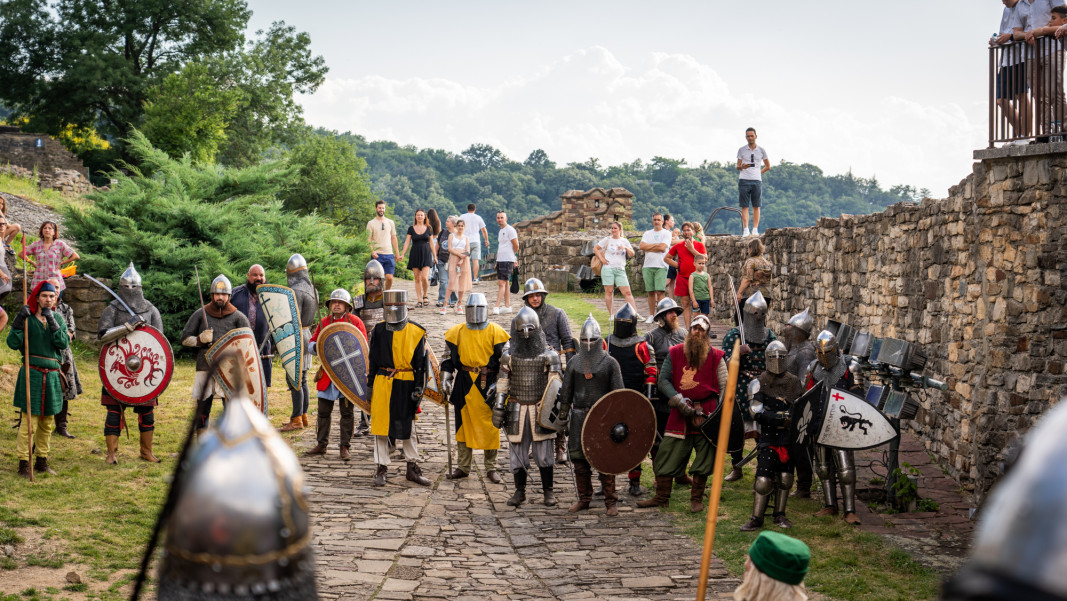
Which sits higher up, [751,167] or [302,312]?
[751,167]

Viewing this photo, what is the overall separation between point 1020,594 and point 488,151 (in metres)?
68.6

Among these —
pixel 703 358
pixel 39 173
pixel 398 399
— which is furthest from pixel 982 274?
pixel 39 173

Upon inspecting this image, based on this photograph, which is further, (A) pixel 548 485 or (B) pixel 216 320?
(B) pixel 216 320

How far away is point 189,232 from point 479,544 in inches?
362

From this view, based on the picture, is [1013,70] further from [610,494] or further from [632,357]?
[610,494]

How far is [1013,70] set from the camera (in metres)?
7.46

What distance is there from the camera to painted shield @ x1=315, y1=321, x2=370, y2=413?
8594 millimetres

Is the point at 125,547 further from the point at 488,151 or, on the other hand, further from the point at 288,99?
the point at 488,151

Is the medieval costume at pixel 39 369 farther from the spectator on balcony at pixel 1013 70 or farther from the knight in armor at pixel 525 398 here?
the spectator on balcony at pixel 1013 70

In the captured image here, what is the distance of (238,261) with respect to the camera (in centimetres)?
1387

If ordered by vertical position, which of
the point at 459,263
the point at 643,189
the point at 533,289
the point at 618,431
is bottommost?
the point at 618,431

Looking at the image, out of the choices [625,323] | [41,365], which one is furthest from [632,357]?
[41,365]

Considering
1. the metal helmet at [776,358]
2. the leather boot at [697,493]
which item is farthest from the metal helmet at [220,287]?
the metal helmet at [776,358]

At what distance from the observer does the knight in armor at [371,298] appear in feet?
30.8
